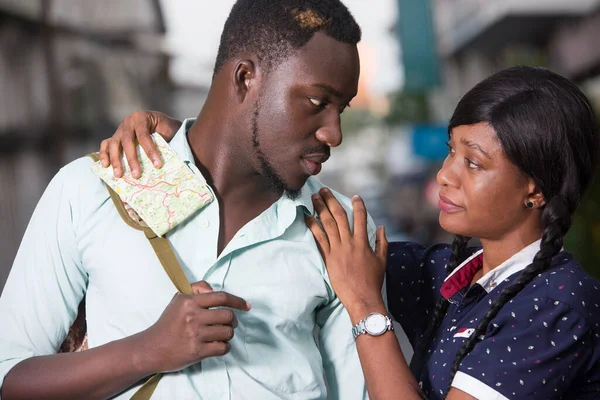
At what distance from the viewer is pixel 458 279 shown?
8.05ft

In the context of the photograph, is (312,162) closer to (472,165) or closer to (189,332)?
(472,165)

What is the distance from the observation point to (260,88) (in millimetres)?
2248

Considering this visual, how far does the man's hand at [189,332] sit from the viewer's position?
1816mm

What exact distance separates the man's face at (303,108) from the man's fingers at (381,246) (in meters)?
0.38

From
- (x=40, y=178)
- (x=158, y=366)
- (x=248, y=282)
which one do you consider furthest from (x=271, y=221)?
(x=40, y=178)

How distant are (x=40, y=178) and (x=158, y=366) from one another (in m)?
2.21

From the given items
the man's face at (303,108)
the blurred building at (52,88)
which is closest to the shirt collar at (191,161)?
the man's face at (303,108)

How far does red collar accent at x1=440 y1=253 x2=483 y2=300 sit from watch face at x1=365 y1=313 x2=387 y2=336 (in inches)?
12.4

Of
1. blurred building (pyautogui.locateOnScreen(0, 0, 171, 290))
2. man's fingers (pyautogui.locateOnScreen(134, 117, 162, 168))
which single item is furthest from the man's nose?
blurred building (pyautogui.locateOnScreen(0, 0, 171, 290))

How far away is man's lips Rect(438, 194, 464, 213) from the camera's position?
2.30 meters

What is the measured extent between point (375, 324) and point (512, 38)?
51.6 feet

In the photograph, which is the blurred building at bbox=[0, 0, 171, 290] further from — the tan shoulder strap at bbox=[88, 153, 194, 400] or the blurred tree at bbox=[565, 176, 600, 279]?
the blurred tree at bbox=[565, 176, 600, 279]

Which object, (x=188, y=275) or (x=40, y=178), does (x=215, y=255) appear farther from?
(x=40, y=178)

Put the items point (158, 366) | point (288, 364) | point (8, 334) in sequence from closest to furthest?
1. point (158, 366)
2. point (8, 334)
3. point (288, 364)
